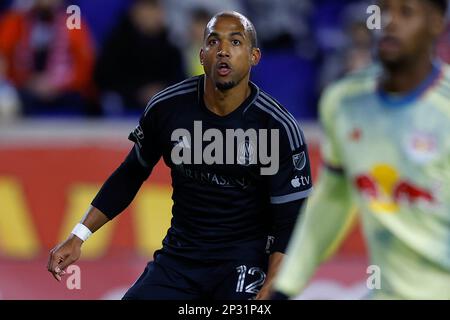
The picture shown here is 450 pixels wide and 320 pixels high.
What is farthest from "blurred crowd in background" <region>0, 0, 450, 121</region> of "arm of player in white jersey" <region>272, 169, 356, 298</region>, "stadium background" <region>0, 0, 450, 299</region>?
"arm of player in white jersey" <region>272, 169, 356, 298</region>

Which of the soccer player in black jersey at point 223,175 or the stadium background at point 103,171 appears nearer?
the soccer player in black jersey at point 223,175

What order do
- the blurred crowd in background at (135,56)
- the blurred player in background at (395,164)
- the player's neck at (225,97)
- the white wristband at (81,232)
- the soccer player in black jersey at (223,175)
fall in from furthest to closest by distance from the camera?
the blurred crowd in background at (135,56)
the white wristband at (81,232)
the player's neck at (225,97)
the soccer player in black jersey at (223,175)
the blurred player in background at (395,164)

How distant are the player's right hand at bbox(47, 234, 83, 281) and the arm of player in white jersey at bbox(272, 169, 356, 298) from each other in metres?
1.54

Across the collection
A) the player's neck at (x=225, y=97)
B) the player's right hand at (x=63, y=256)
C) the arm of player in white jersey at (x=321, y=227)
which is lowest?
the arm of player in white jersey at (x=321, y=227)

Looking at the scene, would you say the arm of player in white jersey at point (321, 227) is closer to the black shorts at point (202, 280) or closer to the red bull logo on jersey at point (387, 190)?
the red bull logo on jersey at point (387, 190)

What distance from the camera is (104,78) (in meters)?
9.47

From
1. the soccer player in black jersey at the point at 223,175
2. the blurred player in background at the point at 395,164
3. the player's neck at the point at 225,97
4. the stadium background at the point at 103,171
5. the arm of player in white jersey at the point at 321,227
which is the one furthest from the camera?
the stadium background at the point at 103,171

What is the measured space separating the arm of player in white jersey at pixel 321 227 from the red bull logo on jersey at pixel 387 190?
104 mm

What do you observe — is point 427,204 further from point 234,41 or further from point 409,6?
point 234,41

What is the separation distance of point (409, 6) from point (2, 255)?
222 inches

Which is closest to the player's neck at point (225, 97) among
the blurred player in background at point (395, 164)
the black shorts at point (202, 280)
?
the black shorts at point (202, 280)

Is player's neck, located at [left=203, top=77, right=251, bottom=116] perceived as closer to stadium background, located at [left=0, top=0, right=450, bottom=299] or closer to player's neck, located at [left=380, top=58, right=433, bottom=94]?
player's neck, located at [left=380, top=58, right=433, bottom=94]

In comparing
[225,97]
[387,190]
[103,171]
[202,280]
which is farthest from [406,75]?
[103,171]

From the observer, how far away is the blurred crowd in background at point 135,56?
9422 mm
